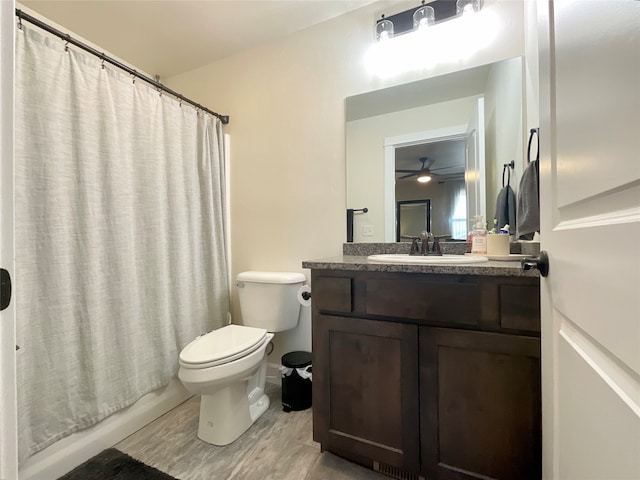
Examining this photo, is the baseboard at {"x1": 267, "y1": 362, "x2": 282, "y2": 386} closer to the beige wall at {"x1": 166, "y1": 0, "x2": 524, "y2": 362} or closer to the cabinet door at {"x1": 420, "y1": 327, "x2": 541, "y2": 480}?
the beige wall at {"x1": 166, "y1": 0, "x2": 524, "y2": 362}

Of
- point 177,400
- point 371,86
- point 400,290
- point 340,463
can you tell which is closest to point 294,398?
point 340,463

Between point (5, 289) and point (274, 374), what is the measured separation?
1805mm

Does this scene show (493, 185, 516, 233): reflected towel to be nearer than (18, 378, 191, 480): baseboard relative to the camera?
No

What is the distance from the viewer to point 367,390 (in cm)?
115

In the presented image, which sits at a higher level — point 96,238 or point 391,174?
point 391,174

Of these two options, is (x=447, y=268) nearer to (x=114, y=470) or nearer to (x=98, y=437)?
(x=114, y=470)

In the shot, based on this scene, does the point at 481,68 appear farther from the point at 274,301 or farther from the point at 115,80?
the point at 115,80

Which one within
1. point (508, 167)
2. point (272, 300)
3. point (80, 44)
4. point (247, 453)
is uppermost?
point (80, 44)

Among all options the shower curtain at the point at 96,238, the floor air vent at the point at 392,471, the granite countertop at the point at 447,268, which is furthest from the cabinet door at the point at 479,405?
the shower curtain at the point at 96,238

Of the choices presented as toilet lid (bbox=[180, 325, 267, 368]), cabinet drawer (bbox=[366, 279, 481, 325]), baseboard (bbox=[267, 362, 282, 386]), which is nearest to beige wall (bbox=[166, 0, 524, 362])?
baseboard (bbox=[267, 362, 282, 386])

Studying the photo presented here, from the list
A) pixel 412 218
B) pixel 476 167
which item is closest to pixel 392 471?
pixel 412 218

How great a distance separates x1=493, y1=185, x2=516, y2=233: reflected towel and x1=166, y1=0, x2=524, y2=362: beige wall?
0.74m

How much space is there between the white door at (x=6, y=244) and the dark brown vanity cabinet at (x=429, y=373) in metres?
0.92

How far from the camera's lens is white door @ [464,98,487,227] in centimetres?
150
